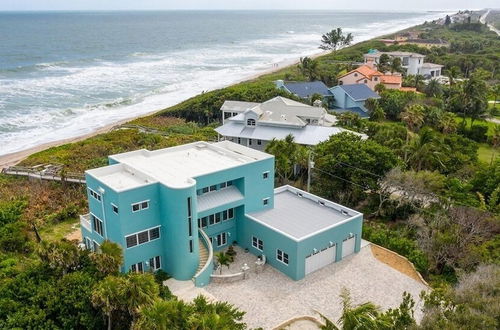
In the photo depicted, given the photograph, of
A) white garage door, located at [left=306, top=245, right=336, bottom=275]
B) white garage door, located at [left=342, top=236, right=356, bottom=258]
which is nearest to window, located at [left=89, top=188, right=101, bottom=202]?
white garage door, located at [left=306, top=245, right=336, bottom=275]

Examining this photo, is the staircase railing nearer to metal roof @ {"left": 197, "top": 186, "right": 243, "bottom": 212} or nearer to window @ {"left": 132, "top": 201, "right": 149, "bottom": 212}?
metal roof @ {"left": 197, "top": 186, "right": 243, "bottom": 212}

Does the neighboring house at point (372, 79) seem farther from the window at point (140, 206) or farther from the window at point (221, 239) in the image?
the window at point (140, 206)

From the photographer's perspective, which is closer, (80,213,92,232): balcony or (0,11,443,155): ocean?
(80,213,92,232): balcony

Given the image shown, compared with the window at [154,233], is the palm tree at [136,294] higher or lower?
higher

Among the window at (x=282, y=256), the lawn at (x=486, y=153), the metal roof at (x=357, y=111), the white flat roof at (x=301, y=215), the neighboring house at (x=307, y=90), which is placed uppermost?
the white flat roof at (x=301, y=215)

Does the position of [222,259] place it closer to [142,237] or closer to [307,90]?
[142,237]

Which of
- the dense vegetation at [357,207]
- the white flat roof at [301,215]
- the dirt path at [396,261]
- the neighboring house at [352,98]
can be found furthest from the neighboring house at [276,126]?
the dirt path at [396,261]

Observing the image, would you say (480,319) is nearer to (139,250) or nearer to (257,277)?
(257,277)
